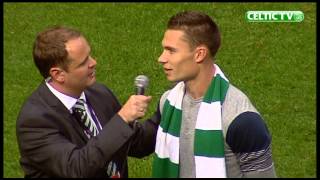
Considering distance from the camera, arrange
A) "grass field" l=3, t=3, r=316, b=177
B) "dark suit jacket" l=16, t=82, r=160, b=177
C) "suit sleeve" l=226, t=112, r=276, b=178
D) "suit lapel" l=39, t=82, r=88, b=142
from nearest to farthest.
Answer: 1. "dark suit jacket" l=16, t=82, r=160, b=177
2. "suit sleeve" l=226, t=112, r=276, b=178
3. "suit lapel" l=39, t=82, r=88, b=142
4. "grass field" l=3, t=3, r=316, b=177

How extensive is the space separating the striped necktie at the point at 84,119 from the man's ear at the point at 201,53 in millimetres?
771

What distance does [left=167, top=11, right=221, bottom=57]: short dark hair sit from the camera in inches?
163

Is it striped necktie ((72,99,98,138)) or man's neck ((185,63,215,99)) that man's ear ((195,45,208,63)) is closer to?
man's neck ((185,63,215,99))

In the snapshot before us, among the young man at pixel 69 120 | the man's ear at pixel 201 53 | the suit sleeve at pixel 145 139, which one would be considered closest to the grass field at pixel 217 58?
the suit sleeve at pixel 145 139

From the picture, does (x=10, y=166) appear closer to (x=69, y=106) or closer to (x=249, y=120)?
(x=69, y=106)

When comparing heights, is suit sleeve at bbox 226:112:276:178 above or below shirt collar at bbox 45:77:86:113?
below

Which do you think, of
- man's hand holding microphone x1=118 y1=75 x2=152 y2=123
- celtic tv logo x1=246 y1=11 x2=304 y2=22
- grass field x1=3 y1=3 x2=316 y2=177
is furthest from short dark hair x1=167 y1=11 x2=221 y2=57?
celtic tv logo x1=246 y1=11 x2=304 y2=22

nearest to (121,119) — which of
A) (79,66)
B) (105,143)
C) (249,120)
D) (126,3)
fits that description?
(105,143)

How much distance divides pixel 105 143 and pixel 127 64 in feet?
20.2

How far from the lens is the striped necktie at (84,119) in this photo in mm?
4117

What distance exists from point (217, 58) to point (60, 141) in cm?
642

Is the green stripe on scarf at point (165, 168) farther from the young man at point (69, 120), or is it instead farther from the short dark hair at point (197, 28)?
the short dark hair at point (197, 28)

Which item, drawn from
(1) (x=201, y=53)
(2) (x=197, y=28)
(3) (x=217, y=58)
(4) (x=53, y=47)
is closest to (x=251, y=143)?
(1) (x=201, y=53)

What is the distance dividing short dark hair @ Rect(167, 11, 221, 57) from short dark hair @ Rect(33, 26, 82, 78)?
0.65m
